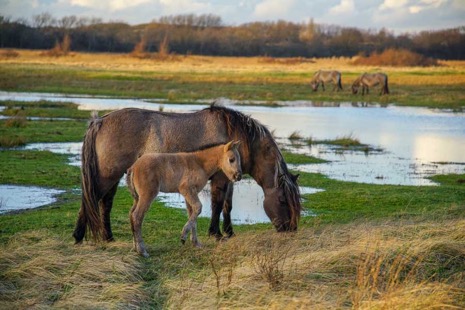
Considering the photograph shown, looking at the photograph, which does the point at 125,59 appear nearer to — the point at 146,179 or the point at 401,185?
the point at 401,185

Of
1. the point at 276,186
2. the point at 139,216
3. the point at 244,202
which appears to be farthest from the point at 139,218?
the point at 244,202

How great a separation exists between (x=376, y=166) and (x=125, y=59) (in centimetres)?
7828

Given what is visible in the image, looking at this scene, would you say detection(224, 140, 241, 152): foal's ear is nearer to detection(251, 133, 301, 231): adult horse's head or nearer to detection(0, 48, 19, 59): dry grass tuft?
detection(251, 133, 301, 231): adult horse's head

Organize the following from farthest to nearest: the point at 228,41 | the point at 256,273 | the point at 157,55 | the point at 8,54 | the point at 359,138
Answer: the point at 228,41 < the point at 157,55 < the point at 8,54 < the point at 359,138 < the point at 256,273

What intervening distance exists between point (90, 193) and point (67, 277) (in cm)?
225

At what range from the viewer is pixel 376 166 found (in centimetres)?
2033

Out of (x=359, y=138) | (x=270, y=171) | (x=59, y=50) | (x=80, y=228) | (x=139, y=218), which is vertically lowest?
(x=359, y=138)

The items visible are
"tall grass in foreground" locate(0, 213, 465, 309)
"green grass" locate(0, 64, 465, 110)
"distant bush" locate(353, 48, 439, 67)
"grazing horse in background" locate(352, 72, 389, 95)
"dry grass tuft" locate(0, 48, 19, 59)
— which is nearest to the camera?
"tall grass in foreground" locate(0, 213, 465, 309)

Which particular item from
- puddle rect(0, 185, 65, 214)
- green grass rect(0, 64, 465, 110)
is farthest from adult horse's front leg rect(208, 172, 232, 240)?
green grass rect(0, 64, 465, 110)

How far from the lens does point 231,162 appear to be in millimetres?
9492

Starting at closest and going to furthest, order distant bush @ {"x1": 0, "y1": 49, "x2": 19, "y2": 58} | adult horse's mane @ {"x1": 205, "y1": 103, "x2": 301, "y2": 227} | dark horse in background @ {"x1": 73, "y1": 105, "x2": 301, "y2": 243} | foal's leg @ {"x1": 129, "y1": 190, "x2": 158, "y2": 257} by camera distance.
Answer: foal's leg @ {"x1": 129, "y1": 190, "x2": 158, "y2": 257} → dark horse in background @ {"x1": 73, "y1": 105, "x2": 301, "y2": 243} → adult horse's mane @ {"x1": 205, "y1": 103, "x2": 301, "y2": 227} → distant bush @ {"x1": 0, "y1": 49, "x2": 19, "y2": 58}

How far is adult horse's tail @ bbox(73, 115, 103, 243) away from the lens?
32.3 ft

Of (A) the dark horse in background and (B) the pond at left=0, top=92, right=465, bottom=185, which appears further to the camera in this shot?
(B) the pond at left=0, top=92, right=465, bottom=185

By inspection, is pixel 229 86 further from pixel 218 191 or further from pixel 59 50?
pixel 59 50
